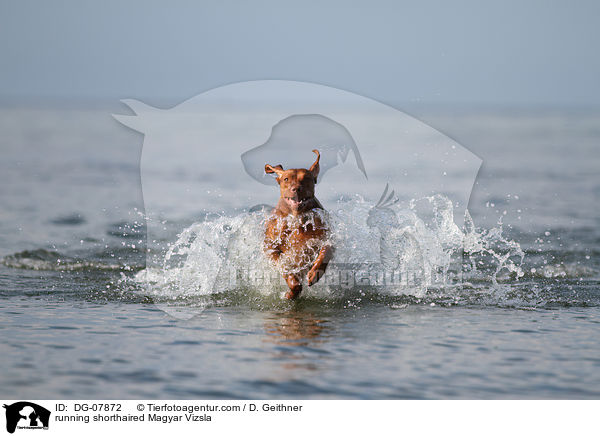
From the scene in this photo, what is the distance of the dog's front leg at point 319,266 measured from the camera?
27.8 feet

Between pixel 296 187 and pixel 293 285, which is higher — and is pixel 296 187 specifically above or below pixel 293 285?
above

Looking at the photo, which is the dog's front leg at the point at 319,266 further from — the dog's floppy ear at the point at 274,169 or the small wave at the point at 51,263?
the small wave at the point at 51,263

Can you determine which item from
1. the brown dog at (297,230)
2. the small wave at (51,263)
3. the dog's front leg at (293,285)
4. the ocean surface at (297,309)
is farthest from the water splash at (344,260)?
the small wave at (51,263)

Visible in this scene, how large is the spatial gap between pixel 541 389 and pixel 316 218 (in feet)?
11.0

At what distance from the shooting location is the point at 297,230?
8.80 metres

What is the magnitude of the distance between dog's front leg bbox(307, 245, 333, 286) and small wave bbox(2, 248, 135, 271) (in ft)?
11.6

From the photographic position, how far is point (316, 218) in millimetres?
8859
